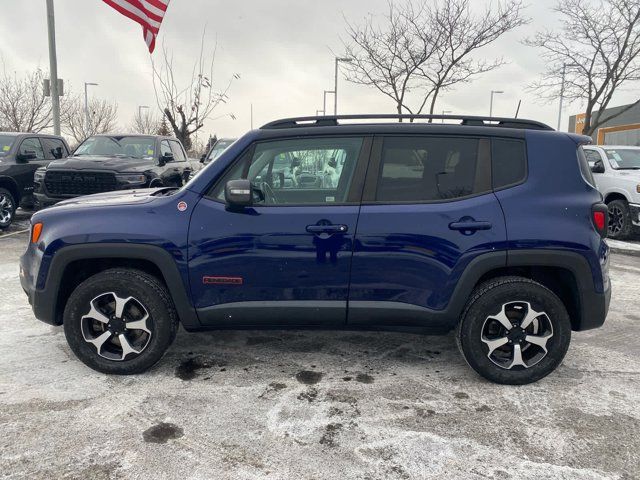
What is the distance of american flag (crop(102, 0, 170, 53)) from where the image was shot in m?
10.2

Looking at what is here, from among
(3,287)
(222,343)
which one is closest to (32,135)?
(3,287)

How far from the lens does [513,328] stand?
3.25m

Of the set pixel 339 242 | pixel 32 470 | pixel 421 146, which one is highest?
pixel 421 146

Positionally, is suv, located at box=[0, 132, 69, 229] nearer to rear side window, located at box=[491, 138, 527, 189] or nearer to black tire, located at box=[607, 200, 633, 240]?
→ rear side window, located at box=[491, 138, 527, 189]

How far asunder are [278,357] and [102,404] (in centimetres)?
123

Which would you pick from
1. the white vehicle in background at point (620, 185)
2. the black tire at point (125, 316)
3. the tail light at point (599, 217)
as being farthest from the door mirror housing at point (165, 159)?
the white vehicle in background at point (620, 185)

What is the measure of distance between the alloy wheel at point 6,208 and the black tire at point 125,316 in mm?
6775

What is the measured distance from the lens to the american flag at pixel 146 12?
33.4ft

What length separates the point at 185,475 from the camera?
2.36 m

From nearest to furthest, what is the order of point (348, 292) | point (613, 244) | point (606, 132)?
point (348, 292), point (613, 244), point (606, 132)

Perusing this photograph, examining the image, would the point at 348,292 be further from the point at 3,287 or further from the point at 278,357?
the point at 3,287

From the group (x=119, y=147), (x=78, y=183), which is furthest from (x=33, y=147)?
(x=78, y=183)

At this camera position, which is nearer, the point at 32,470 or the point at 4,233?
the point at 32,470

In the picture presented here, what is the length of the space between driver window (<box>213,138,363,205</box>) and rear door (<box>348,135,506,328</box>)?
18 cm
